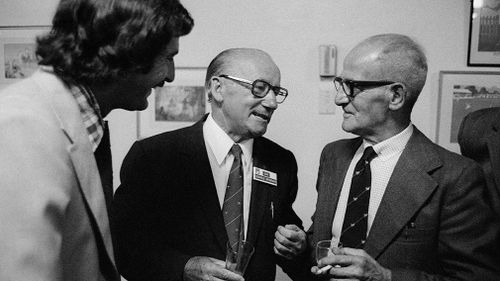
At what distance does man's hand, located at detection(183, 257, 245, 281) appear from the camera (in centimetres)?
142

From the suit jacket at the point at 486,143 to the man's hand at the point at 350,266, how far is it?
0.52 metres

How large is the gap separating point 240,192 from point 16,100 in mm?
1081

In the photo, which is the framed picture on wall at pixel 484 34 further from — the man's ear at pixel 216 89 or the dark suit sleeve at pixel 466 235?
the man's ear at pixel 216 89

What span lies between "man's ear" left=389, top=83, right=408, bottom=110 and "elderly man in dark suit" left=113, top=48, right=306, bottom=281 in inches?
19.9

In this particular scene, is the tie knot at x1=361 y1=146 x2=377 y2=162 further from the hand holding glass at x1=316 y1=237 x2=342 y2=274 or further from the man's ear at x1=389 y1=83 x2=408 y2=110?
the hand holding glass at x1=316 y1=237 x2=342 y2=274

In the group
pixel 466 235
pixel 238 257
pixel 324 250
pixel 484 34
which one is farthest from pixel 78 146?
pixel 484 34

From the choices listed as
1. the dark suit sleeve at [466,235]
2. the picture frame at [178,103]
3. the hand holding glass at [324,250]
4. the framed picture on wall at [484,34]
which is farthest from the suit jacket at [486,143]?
the picture frame at [178,103]

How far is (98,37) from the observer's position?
3.32ft

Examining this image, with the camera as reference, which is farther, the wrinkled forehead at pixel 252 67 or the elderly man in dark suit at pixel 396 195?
the wrinkled forehead at pixel 252 67

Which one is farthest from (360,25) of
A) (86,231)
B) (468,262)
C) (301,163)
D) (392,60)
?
(86,231)

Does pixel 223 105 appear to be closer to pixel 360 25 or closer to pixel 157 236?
pixel 157 236

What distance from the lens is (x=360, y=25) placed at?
2.73m

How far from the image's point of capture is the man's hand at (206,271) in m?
1.42

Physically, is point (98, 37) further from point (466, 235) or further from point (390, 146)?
point (466, 235)
